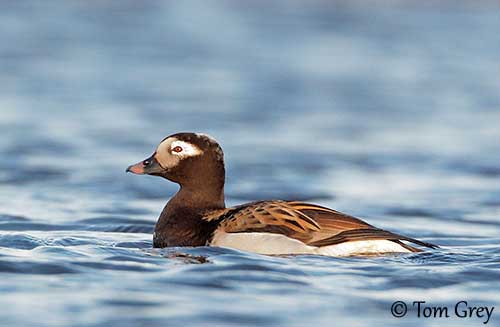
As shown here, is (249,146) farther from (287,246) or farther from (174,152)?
(287,246)

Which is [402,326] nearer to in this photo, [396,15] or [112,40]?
[112,40]

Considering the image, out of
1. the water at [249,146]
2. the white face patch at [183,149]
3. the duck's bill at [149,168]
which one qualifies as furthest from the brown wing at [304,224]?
the duck's bill at [149,168]

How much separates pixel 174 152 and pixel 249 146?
25.6 feet

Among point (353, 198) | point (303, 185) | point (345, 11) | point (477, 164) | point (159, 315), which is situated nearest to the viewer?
point (159, 315)

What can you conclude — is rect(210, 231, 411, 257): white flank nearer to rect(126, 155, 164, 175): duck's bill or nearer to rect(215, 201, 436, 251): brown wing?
rect(215, 201, 436, 251): brown wing

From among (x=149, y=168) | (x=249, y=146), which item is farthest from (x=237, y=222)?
(x=249, y=146)

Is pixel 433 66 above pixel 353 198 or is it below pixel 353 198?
above

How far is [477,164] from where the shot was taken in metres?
17.9

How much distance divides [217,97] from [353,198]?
8.68 metres

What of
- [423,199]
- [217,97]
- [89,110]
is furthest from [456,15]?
[423,199]

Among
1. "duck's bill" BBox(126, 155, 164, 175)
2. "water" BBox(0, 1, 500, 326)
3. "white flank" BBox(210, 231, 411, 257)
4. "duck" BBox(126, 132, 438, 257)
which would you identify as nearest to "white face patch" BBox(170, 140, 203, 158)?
"duck" BBox(126, 132, 438, 257)

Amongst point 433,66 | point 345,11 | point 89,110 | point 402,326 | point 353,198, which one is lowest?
point 402,326

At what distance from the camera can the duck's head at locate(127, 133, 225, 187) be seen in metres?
11.4

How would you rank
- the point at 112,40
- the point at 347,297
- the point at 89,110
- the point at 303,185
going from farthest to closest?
the point at 112,40 → the point at 89,110 → the point at 303,185 → the point at 347,297
